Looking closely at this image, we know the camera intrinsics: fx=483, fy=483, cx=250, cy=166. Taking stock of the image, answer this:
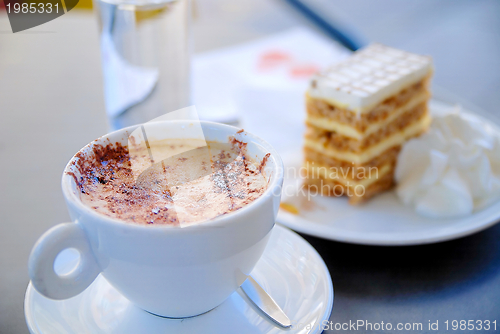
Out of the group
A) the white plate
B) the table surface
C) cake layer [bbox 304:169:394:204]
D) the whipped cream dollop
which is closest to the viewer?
the table surface

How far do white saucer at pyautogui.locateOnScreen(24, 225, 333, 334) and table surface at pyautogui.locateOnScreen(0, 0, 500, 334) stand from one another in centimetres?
10

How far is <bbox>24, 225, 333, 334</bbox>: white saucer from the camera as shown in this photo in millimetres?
711

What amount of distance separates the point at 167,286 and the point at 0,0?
64.7 inches

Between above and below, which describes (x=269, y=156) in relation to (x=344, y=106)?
above

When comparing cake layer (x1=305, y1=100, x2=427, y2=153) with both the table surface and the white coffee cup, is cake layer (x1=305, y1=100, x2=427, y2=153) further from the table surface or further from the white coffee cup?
the white coffee cup

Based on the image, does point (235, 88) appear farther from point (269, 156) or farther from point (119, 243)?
point (119, 243)

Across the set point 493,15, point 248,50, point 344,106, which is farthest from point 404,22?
point 344,106

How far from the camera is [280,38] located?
2.27m

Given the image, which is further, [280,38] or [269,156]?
[280,38]

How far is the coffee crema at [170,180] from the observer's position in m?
0.70

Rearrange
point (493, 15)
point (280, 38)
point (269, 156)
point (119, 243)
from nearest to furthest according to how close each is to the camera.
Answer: point (119, 243) → point (269, 156) → point (280, 38) → point (493, 15)

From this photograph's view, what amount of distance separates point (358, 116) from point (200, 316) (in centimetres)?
76

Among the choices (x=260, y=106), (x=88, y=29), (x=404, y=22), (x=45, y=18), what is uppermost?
(x=45, y=18)

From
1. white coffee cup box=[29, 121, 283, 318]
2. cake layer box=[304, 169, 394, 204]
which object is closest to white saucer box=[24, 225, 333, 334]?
white coffee cup box=[29, 121, 283, 318]
